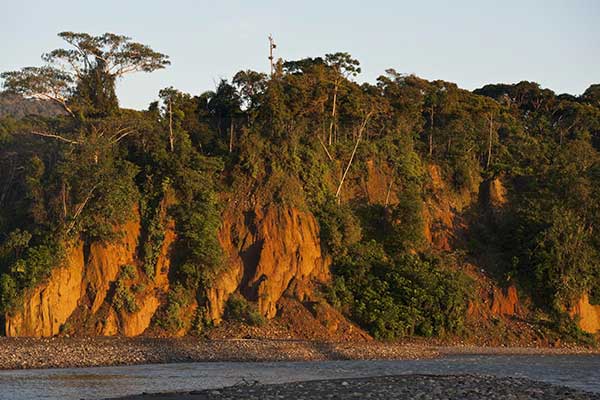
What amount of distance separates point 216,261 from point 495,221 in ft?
61.0

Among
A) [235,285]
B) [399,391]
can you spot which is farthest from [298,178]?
[399,391]

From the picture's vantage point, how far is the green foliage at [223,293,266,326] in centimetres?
4191

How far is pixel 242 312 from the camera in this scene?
42.4 m

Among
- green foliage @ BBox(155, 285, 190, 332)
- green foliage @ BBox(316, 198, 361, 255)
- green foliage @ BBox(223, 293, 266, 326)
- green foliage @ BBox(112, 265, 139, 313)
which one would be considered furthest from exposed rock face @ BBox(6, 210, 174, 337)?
green foliage @ BBox(316, 198, 361, 255)

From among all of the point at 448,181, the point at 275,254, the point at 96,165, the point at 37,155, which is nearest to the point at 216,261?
the point at 275,254

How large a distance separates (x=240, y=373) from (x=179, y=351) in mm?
6050

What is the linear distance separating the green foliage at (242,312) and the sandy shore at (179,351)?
1.79 m

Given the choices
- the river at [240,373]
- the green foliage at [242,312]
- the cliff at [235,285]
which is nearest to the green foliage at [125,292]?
the cliff at [235,285]

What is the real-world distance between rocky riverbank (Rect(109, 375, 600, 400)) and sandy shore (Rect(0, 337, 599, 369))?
960cm

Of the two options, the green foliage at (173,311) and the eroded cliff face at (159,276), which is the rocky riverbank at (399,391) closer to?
the green foliage at (173,311)

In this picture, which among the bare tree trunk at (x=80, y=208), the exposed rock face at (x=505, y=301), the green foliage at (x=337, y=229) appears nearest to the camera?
the bare tree trunk at (x=80, y=208)

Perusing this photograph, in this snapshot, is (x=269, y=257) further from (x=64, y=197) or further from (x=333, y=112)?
(x=333, y=112)

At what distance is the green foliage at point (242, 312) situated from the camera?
4191 centimetres

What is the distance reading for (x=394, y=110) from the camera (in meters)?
56.2
